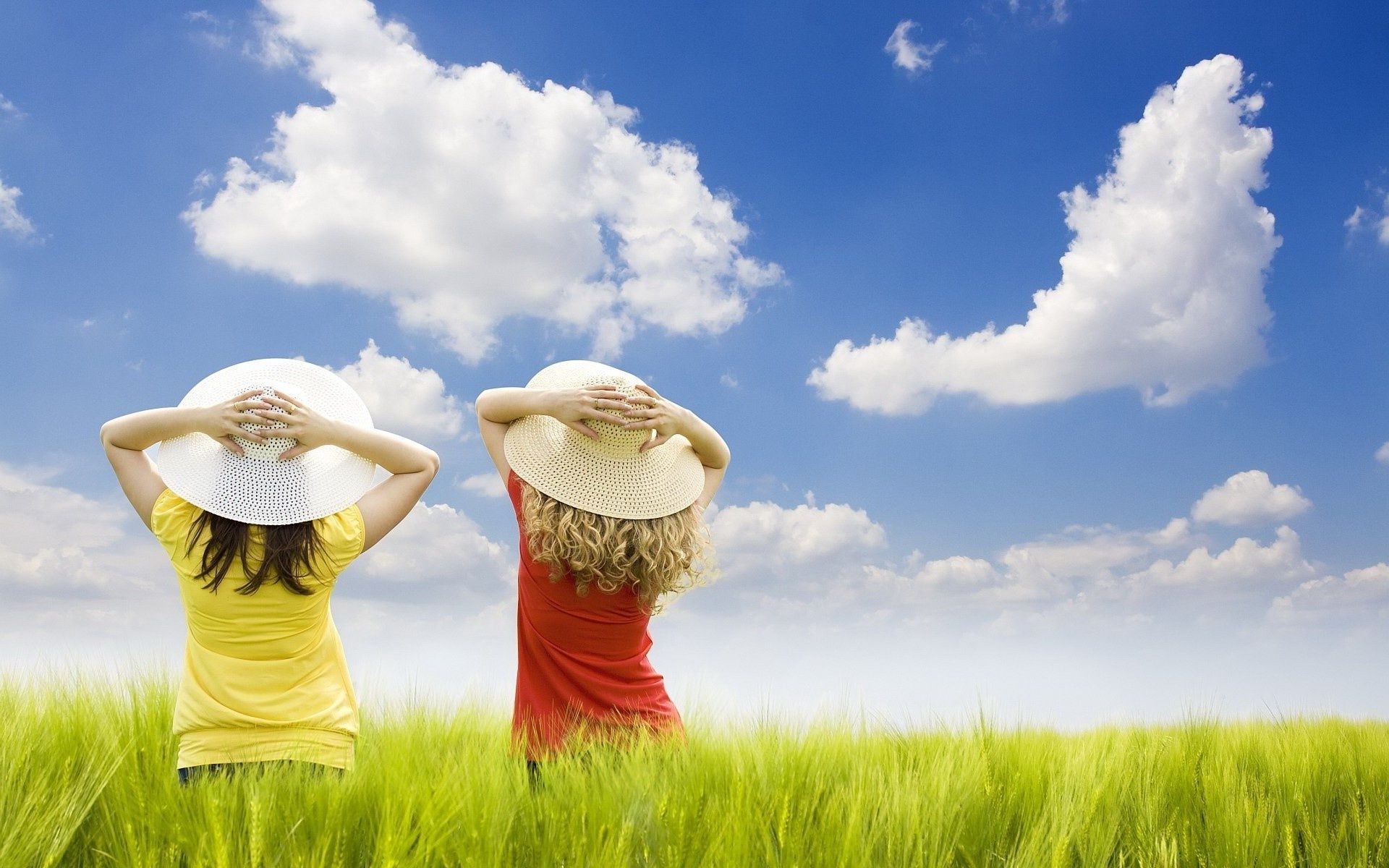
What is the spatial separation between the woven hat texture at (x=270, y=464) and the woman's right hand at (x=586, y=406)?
62 cm

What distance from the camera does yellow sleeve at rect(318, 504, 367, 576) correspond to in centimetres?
276

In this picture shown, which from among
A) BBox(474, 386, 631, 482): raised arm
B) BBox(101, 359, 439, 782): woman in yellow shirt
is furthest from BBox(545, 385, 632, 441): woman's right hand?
BBox(101, 359, 439, 782): woman in yellow shirt

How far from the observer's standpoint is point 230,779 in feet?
8.52

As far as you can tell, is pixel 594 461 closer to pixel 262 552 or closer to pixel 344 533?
pixel 344 533

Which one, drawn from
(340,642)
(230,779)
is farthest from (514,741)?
(230,779)

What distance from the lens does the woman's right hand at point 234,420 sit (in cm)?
278

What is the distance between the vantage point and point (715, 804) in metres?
2.08

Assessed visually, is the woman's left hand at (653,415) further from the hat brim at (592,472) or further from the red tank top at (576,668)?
the red tank top at (576,668)

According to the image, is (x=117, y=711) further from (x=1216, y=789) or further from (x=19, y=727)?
(x=1216, y=789)

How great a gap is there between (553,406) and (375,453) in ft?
1.93

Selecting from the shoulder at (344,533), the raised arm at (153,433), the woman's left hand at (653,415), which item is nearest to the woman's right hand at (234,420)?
the raised arm at (153,433)

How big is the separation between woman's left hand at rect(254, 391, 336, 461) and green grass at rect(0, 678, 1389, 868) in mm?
953

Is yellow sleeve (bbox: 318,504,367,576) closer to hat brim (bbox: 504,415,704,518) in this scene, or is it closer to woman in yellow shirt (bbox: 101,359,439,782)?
woman in yellow shirt (bbox: 101,359,439,782)

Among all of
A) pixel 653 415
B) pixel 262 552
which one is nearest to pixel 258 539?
pixel 262 552
